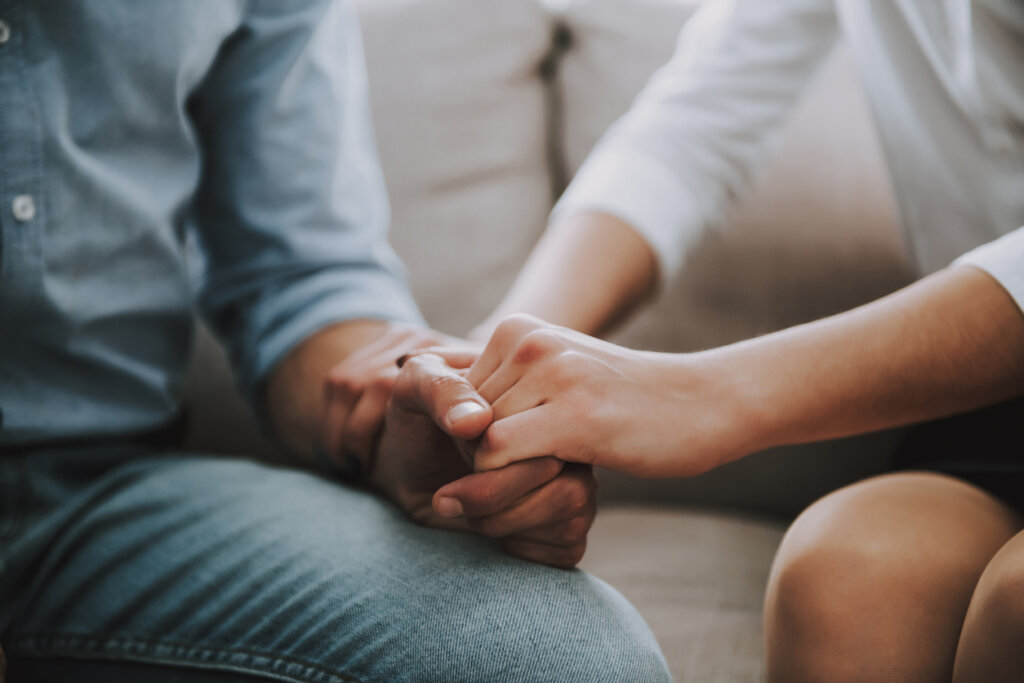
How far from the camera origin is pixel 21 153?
0.60m

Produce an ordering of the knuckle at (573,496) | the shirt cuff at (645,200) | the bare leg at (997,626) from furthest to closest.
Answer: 1. the shirt cuff at (645,200)
2. the knuckle at (573,496)
3. the bare leg at (997,626)

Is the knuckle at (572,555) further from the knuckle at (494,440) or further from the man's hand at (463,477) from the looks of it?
the knuckle at (494,440)

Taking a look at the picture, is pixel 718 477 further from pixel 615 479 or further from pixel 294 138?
pixel 294 138

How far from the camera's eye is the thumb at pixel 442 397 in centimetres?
→ 49

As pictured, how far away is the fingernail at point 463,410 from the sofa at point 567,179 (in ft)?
1.37

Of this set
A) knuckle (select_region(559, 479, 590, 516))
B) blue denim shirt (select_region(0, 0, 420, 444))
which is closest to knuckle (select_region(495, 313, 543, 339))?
knuckle (select_region(559, 479, 590, 516))

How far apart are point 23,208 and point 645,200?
55 centimetres

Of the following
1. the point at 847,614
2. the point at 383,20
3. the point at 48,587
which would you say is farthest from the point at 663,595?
the point at 383,20

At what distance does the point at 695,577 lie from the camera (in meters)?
0.77

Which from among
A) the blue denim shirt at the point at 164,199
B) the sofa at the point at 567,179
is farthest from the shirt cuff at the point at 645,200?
the blue denim shirt at the point at 164,199

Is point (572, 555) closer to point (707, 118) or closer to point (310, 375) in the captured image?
point (310, 375)

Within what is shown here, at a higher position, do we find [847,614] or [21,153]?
[21,153]

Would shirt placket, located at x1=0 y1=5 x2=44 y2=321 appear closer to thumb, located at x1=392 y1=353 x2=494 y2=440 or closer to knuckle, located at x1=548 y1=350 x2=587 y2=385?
thumb, located at x1=392 y1=353 x2=494 y2=440

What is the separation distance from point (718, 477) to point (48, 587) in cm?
69
